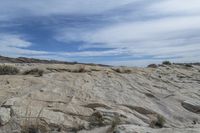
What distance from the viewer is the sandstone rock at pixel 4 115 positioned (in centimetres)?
1312

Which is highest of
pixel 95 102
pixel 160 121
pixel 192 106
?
pixel 95 102

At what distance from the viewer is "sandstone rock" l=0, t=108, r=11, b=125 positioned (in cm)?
1312

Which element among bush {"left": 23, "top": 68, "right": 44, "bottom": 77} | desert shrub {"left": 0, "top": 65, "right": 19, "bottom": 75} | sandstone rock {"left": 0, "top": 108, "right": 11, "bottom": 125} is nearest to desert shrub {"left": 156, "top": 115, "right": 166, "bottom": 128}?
sandstone rock {"left": 0, "top": 108, "right": 11, "bottom": 125}

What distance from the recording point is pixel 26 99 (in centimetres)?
1470

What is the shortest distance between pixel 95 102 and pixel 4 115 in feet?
11.0

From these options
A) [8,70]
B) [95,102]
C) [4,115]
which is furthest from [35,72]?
[4,115]

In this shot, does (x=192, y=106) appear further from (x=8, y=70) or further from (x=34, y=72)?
(x=8, y=70)

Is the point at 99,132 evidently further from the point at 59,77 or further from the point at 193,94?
the point at 193,94

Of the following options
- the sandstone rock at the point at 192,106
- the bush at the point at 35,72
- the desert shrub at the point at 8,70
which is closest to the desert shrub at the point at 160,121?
the sandstone rock at the point at 192,106

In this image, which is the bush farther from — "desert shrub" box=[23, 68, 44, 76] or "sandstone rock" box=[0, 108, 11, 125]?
"sandstone rock" box=[0, 108, 11, 125]

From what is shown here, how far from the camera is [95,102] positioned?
15055 mm

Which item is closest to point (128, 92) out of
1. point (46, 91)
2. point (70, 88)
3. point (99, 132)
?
point (70, 88)

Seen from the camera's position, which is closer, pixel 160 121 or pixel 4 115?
pixel 4 115

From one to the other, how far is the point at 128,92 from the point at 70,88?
7.96ft
